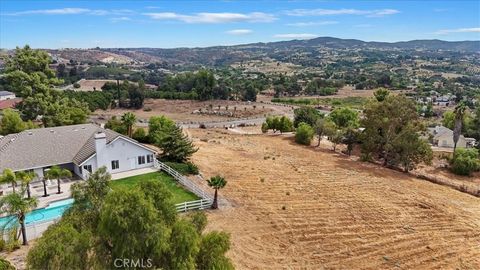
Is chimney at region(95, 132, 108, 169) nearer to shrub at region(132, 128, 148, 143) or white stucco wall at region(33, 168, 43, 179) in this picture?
white stucco wall at region(33, 168, 43, 179)

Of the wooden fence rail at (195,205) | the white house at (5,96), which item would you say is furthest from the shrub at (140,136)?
the white house at (5,96)

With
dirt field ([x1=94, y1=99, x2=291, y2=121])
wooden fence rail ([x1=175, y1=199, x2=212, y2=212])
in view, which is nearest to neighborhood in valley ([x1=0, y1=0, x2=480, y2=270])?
wooden fence rail ([x1=175, y1=199, x2=212, y2=212])

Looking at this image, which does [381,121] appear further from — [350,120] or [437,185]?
[350,120]

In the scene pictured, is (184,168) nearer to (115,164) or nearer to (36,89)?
(115,164)

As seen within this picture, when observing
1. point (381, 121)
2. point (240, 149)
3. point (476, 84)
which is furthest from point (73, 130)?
point (476, 84)

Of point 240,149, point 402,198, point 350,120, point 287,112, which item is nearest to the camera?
point 402,198

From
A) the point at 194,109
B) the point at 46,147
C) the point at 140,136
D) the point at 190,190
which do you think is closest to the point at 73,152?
the point at 46,147
